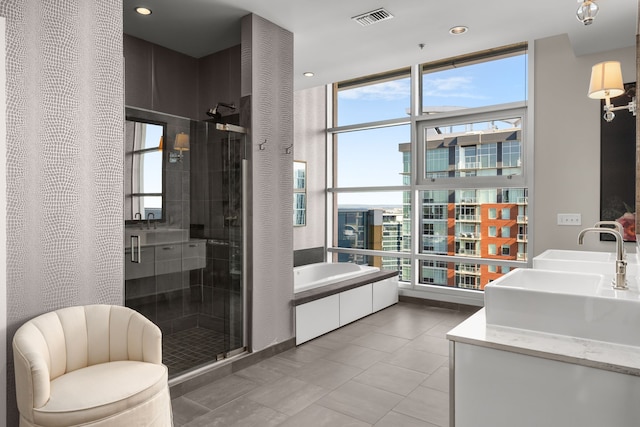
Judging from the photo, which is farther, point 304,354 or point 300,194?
point 300,194

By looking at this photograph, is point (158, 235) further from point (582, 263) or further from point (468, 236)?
point (468, 236)

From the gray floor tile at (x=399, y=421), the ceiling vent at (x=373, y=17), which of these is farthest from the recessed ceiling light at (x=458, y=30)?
the gray floor tile at (x=399, y=421)

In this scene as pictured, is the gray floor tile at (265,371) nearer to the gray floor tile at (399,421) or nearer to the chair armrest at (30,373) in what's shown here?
the gray floor tile at (399,421)

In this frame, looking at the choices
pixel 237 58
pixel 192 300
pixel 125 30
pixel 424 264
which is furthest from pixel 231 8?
pixel 424 264

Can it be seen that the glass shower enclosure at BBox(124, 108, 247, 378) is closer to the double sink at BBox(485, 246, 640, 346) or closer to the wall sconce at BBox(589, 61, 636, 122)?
the double sink at BBox(485, 246, 640, 346)

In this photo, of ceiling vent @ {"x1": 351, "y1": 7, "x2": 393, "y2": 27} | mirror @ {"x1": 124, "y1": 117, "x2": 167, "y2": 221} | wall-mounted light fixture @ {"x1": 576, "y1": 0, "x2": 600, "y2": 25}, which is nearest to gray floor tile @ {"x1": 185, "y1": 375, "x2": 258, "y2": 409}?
mirror @ {"x1": 124, "y1": 117, "x2": 167, "y2": 221}

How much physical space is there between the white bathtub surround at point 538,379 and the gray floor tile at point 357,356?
1.49 meters

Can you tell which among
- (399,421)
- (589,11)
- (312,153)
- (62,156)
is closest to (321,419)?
(399,421)

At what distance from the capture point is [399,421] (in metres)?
2.31

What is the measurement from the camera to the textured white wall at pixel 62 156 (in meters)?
1.88

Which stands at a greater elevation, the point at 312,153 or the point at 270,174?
the point at 312,153

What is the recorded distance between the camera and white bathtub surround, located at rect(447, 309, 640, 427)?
1421 millimetres

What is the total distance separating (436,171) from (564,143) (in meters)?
1.40

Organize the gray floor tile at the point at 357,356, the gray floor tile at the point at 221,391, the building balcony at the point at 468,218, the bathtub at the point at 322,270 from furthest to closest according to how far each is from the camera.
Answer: the bathtub at the point at 322,270, the building balcony at the point at 468,218, the gray floor tile at the point at 357,356, the gray floor tile at the point at 221,391
